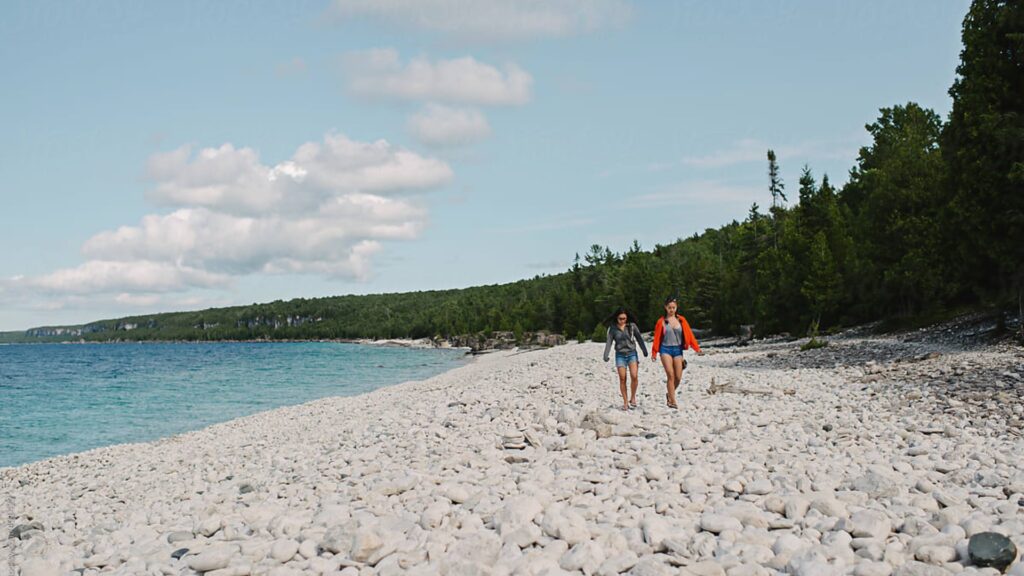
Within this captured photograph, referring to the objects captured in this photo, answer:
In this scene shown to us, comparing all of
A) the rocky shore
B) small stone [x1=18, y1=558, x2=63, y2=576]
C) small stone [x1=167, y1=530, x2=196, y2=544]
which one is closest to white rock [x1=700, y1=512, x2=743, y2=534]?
the rocky shore

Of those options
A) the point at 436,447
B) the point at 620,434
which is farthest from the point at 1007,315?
the point at 436,447

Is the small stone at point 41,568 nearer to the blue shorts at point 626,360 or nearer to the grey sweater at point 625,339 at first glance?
the grey sweater at point 625,339

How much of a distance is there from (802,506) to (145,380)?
58533mm

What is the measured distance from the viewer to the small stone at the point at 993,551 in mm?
5364

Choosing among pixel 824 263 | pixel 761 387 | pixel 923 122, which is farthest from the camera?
pixel 923 122

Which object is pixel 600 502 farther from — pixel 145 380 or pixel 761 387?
pixel 145 380

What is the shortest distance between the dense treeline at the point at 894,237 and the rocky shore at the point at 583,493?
11.1 m

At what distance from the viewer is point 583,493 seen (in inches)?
318

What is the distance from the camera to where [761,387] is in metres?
16.2

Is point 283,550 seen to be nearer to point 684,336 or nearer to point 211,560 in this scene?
point 211,560

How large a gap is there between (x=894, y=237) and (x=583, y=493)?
4188 cm

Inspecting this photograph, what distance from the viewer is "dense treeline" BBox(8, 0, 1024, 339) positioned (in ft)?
75.7

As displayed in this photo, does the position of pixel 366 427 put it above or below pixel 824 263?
below

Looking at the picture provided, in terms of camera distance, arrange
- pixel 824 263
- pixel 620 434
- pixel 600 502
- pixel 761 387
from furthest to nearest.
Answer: pixel 824 263 < pixel 761 387 < pixel 620 434 < pixel 600 502
